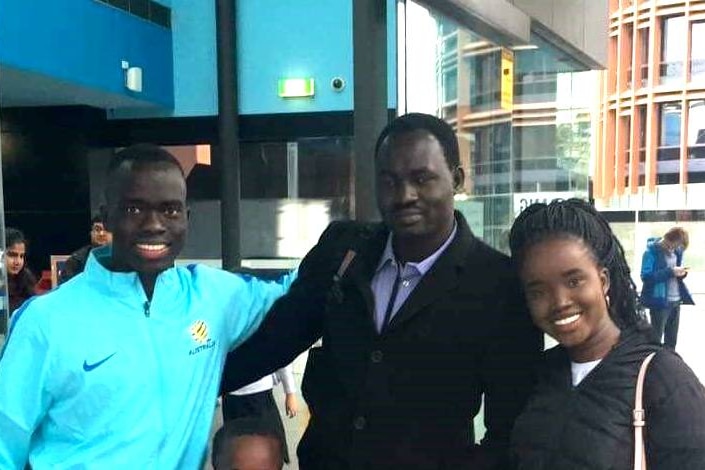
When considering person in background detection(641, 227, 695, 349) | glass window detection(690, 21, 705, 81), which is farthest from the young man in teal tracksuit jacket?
glass window detection(690, 21, 705, 81)

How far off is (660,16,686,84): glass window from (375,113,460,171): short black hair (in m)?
31.0

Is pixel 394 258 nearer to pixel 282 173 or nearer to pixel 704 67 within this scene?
pixel 282 173

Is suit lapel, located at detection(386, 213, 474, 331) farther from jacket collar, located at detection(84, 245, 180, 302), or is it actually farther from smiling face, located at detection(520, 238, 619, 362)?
jacket collar, located at detection(84, 245, 180, 302)

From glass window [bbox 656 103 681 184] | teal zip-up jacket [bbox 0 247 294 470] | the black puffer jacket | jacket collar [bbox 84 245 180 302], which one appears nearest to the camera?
the black puffer jacket

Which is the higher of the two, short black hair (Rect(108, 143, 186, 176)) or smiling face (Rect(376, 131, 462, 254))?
short black hair (Rect(108, 143, 186, 176))

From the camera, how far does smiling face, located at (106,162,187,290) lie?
185 cm

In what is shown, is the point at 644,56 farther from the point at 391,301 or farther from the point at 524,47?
the point at 391,301

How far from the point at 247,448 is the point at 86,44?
626 centimetres

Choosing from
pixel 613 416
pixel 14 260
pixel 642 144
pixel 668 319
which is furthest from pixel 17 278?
pixel 642 144

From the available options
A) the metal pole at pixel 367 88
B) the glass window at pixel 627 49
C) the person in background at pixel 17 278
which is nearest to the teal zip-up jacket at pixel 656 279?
the person in background at pixel 17 278

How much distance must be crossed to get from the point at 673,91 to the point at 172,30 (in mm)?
25754

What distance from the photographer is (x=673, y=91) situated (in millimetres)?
30359

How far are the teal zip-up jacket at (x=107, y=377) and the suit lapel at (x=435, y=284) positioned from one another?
18.6 inches

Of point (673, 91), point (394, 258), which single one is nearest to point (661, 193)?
point (673, 91)
